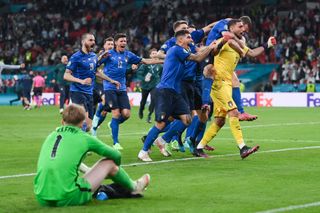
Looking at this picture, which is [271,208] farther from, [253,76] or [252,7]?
[252,7]

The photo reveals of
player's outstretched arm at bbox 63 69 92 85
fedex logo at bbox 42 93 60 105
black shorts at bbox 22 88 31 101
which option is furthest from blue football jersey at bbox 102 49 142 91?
fedex logo at bbox 42 93 60 105

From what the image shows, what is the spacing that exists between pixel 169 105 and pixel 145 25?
40365mm

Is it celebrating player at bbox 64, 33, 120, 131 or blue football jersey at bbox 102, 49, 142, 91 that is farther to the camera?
blue football jersey at bbox 102, 49, 142, 91

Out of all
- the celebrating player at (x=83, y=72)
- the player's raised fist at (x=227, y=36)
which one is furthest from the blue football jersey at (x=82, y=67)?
the player's raised fist at (x=227, y=36)

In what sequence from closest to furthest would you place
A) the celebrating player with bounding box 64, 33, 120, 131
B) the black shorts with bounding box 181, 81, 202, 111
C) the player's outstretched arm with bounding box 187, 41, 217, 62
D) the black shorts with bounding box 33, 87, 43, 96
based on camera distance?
1. the player's outstretched arm with bounding box 187, 41, 217, 62
2. the black shorts with bounding box 181, 81, 202, 111
3. the celebrating player with bounding box 64, 33, 120, 131
4. the black shorts with bounding box 33, 87, 43, 96

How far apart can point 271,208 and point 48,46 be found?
48.3m

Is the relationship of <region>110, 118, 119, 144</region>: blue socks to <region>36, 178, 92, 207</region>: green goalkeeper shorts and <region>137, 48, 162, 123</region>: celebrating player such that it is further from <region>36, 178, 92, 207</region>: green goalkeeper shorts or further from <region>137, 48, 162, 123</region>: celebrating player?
<region>137, 48, 162, 123</region>: celebrating player

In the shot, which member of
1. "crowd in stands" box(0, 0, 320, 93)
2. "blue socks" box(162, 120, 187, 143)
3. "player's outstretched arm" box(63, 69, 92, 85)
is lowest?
"crowd in stands" box(0, 0, 320, 93)

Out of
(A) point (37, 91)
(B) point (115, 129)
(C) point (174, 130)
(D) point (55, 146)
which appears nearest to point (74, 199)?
(D) point (55, 146)

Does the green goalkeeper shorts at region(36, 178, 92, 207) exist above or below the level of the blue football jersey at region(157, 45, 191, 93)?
below

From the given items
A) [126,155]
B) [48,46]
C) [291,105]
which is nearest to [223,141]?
[126,155]

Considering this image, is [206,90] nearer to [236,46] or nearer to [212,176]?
[236,46]

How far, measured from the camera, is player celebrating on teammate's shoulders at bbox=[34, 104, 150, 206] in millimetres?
9562

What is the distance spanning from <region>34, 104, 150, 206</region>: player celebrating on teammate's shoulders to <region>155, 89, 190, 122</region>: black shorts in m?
5.47
